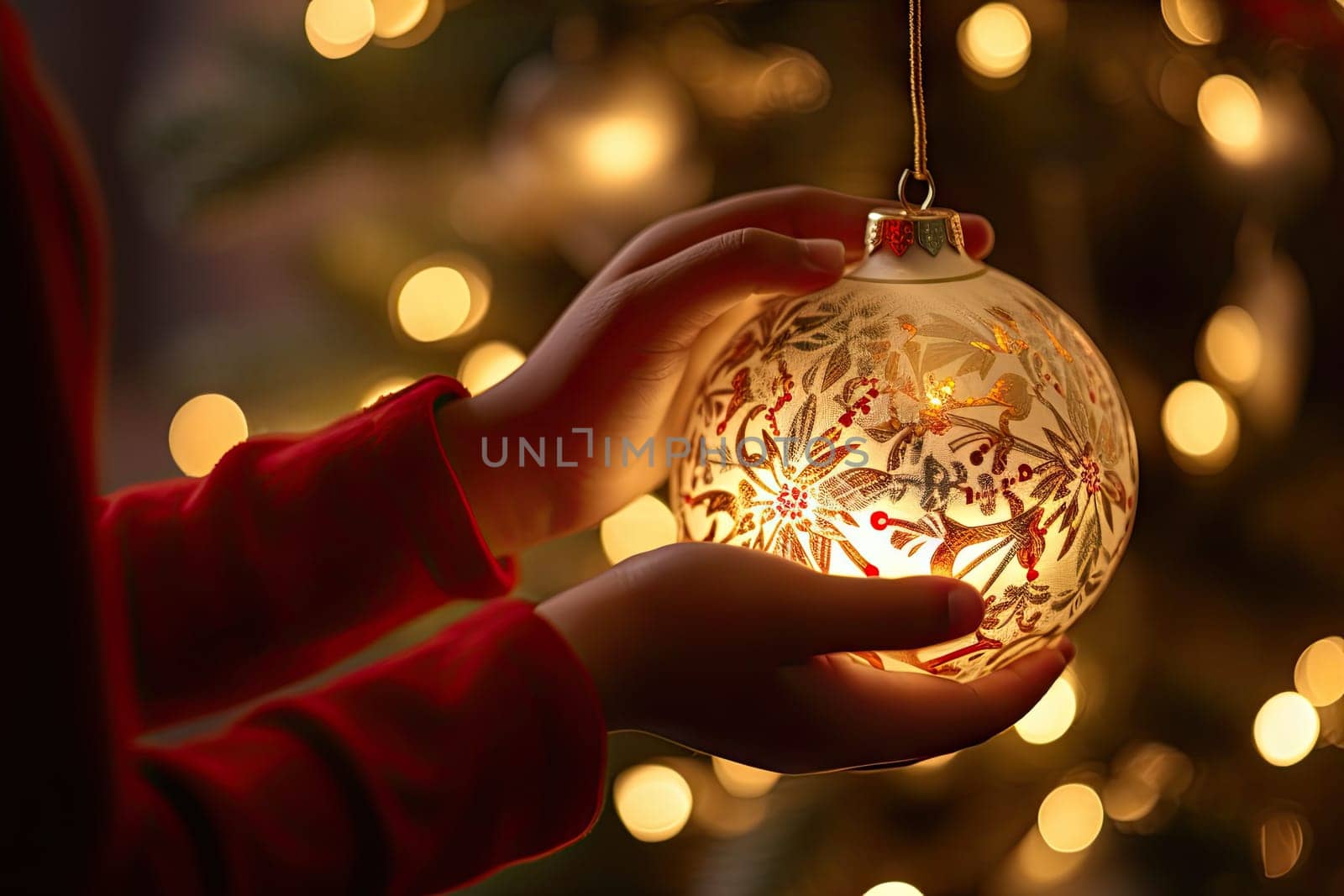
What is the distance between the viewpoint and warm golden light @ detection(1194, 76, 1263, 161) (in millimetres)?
1274

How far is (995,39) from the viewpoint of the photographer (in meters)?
1.23

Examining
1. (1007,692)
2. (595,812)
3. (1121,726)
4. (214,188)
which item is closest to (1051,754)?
(1121,726)

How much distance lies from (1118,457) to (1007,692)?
196 millimetres

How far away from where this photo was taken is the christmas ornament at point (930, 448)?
800 mm

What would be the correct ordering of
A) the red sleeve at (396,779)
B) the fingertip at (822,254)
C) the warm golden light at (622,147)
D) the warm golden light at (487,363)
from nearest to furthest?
the red sleeve at (396,779) < the fingertip at (822,254) < the warm golden light at (622,147) < the warm golden light at (487,363)

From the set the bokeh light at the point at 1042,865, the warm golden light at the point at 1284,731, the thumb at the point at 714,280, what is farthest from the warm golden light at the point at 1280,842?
the thumb at the point at 714,280

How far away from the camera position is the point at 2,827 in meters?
0.51

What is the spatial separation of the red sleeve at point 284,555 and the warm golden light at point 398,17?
0.40 meters

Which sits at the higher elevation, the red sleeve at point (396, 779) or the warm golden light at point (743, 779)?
the red sleeve at point (396, 779)

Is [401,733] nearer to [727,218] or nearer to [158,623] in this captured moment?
[158,623]

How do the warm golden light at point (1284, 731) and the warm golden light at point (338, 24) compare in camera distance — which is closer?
the warm golden light at point (338, 24)

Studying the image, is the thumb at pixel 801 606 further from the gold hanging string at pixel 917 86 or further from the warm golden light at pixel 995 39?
the warm golden light at pixel 995 39

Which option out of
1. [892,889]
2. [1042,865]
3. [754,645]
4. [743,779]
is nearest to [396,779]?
[754,645]

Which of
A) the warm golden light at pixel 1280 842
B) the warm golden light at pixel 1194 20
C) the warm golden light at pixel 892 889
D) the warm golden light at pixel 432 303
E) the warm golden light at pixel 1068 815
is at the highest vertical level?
the warm golden light at pixel 1194 20
